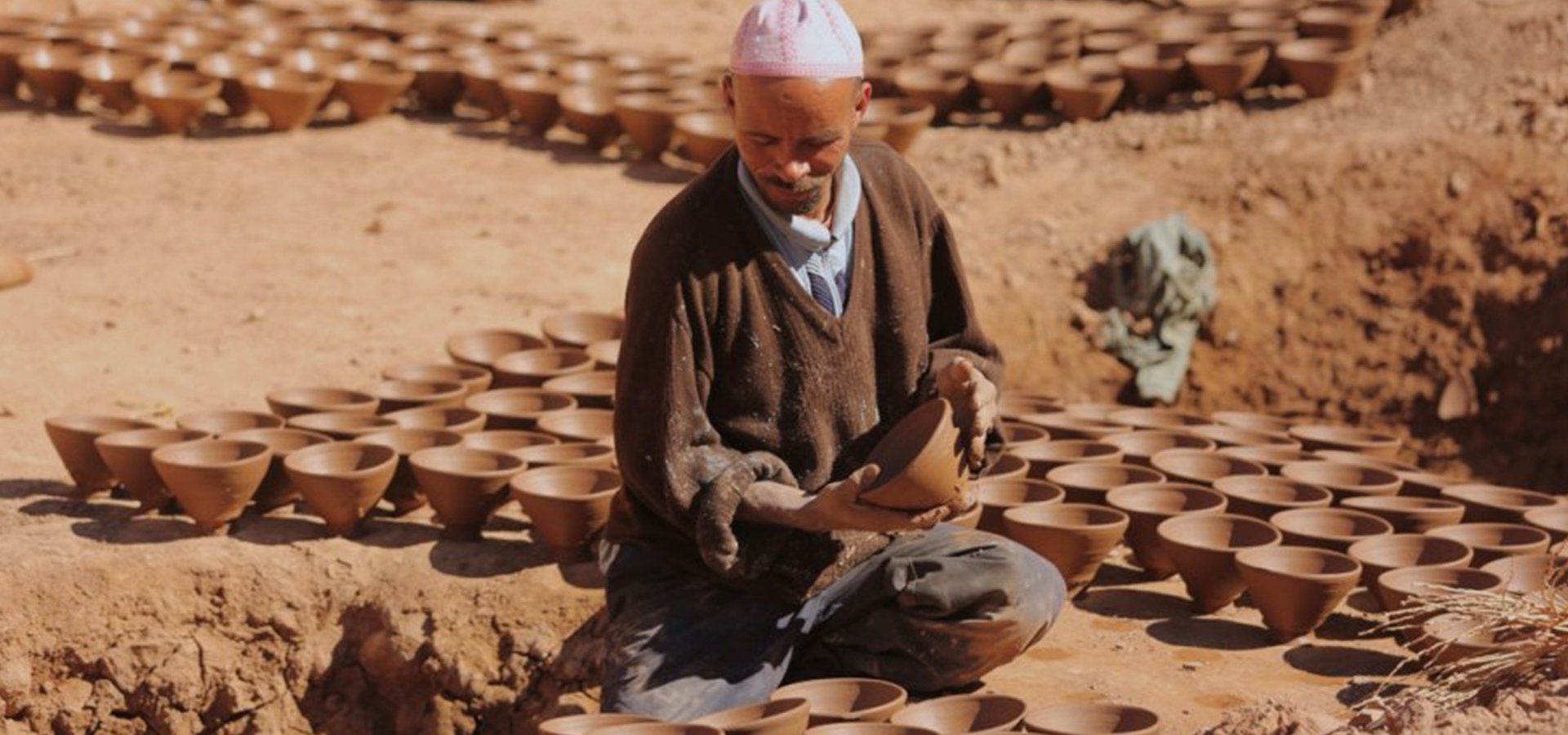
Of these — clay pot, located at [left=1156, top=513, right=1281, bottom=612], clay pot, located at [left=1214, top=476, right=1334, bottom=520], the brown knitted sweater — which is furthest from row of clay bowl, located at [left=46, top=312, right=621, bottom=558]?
clay pot, located at [left=1214, top=476, right=1334, bottom=520]

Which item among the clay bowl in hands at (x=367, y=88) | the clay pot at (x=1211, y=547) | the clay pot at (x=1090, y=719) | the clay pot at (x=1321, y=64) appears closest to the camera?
the clay pot at (x=1090, y=719)

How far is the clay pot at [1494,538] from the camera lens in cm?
559

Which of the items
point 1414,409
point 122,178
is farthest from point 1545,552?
point 122,178

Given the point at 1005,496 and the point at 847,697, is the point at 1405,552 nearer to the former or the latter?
the point at 1005,496

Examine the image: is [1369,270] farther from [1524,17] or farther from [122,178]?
[122,178]

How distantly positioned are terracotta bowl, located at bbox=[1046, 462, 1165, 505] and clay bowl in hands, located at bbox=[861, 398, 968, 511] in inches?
65.4

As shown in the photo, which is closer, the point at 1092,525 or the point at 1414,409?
the point at 1092,525

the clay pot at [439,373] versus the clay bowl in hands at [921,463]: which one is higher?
the clay bowl in hands at [921,463]

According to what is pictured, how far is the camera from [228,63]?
36.7ft

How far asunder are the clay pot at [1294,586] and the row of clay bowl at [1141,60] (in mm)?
4897

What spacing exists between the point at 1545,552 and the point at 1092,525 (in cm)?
123

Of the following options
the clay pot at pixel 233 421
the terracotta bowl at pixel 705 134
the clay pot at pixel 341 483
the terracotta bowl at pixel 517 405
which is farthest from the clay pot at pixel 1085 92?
the clay pot at pixel 341 483

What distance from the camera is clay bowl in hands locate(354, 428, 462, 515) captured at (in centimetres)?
602

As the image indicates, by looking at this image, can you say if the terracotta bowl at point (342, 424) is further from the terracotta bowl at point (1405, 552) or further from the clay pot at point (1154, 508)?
the terracotta bowl at point (1405, 552)
